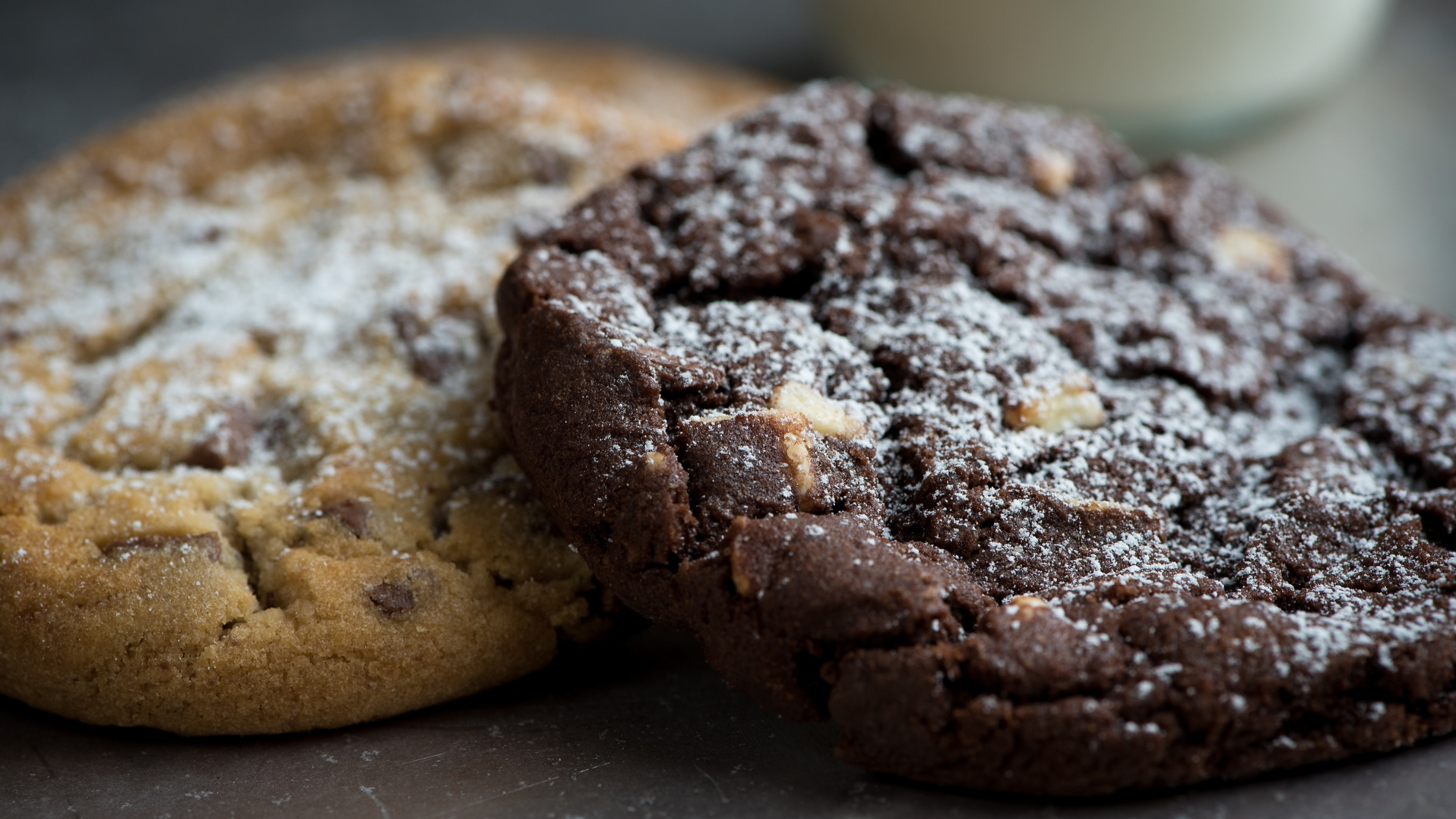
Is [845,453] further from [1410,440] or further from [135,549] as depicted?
[135,549]

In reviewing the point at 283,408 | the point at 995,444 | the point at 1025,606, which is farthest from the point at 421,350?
the point at 1025,606

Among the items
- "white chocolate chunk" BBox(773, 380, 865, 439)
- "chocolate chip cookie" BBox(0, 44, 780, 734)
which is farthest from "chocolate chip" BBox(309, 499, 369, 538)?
"white chocolate chunk" BBox(773, 380, 865, 439)

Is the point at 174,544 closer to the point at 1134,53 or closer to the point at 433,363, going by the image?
the point at 433,363

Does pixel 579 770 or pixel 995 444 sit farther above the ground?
pixel 995 444

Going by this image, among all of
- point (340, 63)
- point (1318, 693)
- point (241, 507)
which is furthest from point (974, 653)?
point (340, 63)

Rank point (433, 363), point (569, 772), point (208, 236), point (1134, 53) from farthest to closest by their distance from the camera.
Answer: point (1134, 53)
point (208, 236)
point (433, 363)
point (569, 772)

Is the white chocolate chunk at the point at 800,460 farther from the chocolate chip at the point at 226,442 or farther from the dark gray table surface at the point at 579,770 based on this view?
the chocolate chip at the point at 226,442

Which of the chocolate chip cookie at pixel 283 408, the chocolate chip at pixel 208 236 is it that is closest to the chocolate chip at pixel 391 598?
the chocolate chip cookie at pixel 283 408
